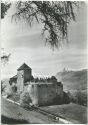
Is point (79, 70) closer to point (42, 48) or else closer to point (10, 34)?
point (42, 48)

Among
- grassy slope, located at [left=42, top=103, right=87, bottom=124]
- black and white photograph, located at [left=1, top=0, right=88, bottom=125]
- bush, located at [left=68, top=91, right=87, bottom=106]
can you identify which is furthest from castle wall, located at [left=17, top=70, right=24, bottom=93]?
bush, located at [left=68, top=91, right=87, bottom=106]

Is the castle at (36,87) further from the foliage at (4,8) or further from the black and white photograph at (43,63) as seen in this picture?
the foliage at (4,8)

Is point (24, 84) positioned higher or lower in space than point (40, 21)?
lower

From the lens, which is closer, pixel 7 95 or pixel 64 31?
pixel 7 95

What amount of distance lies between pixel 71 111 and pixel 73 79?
0.58 feet

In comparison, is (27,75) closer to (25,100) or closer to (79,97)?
(25,100)

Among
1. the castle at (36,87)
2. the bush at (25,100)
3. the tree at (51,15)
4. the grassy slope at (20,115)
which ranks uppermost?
the tree at (51,15)

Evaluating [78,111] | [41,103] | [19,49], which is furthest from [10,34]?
[78,111]

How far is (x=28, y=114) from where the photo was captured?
1850 millimetres

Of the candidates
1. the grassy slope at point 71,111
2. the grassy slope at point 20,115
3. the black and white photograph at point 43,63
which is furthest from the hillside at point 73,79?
the grassy slope at point 20,115

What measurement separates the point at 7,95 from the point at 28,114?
0.15 meters

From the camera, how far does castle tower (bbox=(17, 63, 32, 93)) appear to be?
6.07 ft

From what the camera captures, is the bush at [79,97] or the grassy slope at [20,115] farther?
the bush at [79,97]

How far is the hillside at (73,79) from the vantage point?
192cm
